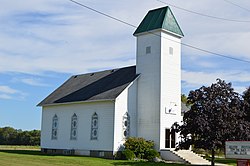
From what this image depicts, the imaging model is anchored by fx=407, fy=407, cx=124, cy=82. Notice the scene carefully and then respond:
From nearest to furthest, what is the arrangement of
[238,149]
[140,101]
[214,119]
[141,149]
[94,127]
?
[238,149], [214,119], [141,149], [140,101], [94,127]

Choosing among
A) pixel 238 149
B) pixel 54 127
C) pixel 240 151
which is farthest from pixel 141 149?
pixel 54 127

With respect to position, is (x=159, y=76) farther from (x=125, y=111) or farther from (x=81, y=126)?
(x=81, y=126)

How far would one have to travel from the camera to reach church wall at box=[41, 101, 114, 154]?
3697 cm

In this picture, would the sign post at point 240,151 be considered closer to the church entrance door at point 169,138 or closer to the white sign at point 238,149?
the white sign at point 238,149

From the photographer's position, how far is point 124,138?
3691 centimetres

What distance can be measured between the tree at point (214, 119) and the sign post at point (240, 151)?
4.16 metres

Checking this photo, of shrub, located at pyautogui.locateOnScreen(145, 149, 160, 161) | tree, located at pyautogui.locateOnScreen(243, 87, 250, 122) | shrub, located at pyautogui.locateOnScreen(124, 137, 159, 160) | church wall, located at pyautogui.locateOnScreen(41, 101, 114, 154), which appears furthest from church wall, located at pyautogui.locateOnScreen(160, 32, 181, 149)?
tree, located at pyautogui.locateOnScreen(243, 87, 250, 122)

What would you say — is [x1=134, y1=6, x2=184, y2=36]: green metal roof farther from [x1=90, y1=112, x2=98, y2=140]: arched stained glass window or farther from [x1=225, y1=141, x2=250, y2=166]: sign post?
[x1=225, y1=141, x2=250, y2=166]: sign post

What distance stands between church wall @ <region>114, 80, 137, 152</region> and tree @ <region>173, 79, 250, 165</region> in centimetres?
634

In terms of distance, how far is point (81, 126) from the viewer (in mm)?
40125

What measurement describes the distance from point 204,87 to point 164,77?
6.26m

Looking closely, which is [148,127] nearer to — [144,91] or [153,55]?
[144,91]

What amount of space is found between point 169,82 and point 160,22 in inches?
224

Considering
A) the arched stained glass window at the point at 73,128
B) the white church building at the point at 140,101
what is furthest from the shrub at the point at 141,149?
the arched stained glass window at the point at 73,128
